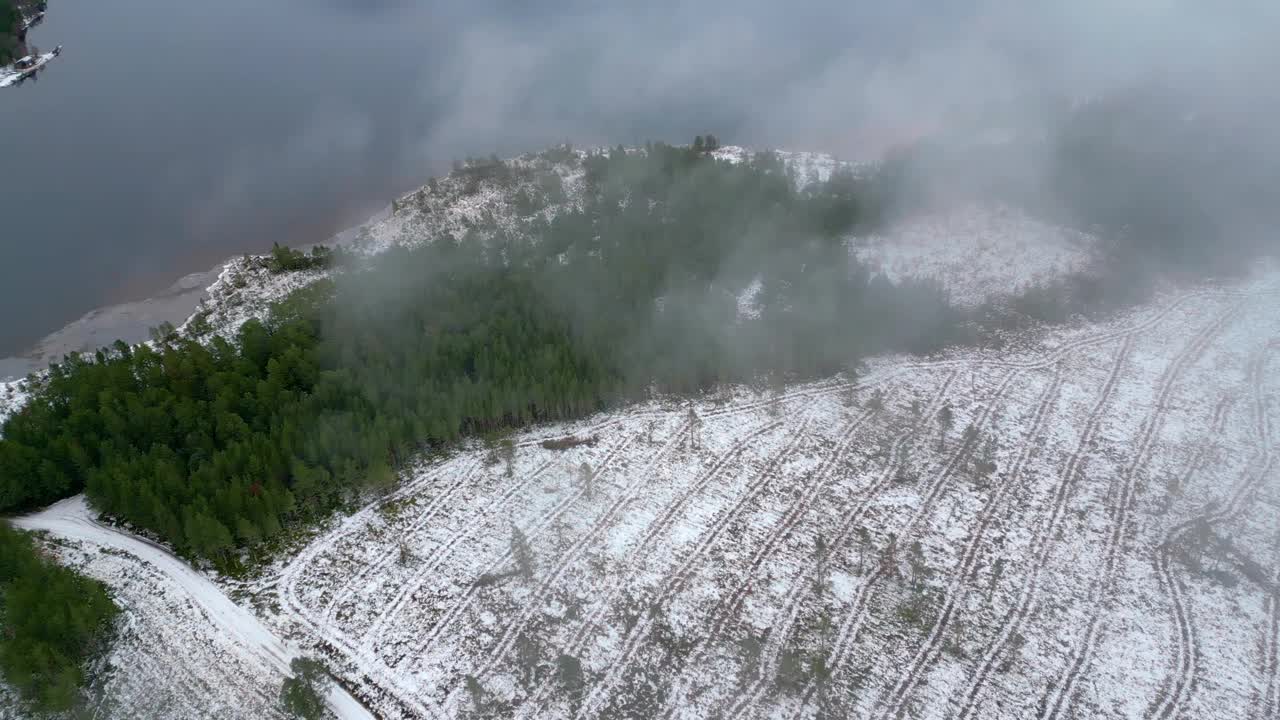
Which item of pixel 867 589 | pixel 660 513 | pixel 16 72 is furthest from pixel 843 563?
pixel 16 72

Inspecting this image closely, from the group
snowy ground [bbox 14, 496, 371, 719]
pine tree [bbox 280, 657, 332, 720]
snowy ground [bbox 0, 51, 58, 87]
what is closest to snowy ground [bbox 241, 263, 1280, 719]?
pine tree [bbox 280, 657, 332, 720]

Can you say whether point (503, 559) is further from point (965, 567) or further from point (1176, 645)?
point (1176, 645)

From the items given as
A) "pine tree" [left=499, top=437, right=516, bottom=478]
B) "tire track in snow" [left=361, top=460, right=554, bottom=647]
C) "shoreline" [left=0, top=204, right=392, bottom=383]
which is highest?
"shoreline" [left=0, top=204, right=392, bottom=383]

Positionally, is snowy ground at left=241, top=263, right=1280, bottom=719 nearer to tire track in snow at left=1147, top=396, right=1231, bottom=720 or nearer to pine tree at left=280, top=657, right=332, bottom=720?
→ tire track in snow at left=1147, top=396, right=1231, bottom=720

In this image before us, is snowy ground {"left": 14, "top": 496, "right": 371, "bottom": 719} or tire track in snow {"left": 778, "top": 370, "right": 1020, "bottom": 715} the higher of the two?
tire track in snow {"left": 778, "top": 370, "right": 1020, "bottom": 715}

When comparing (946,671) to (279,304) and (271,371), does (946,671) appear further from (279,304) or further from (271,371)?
(279,304)

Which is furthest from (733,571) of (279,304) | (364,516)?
(279,304)

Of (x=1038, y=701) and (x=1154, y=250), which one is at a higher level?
(x=1154, y=250)
